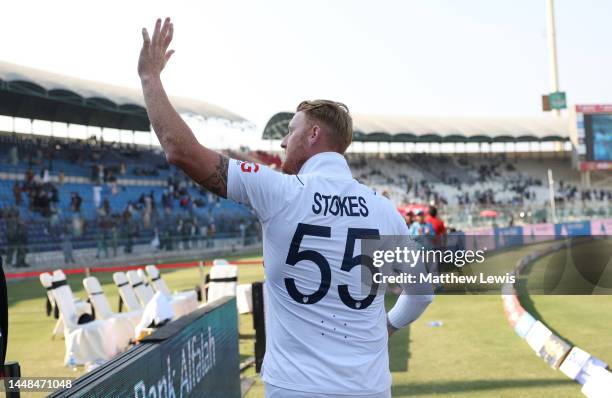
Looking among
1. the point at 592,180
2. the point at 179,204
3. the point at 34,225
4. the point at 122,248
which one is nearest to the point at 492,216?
the point at 179,204

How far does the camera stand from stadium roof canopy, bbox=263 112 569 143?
60406mm

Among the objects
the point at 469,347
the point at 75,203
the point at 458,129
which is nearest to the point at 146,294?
the point at 469,347

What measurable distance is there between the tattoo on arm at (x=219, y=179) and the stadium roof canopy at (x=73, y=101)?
31.5 metres

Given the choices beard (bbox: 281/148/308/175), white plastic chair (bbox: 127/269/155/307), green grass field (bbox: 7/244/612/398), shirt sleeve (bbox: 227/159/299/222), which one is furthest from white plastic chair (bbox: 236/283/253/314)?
shirt sleeve (bbox: 227/159/299/222)

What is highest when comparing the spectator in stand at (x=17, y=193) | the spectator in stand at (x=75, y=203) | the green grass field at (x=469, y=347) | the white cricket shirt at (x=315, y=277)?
the spectator in stand at (x=17, y=193)

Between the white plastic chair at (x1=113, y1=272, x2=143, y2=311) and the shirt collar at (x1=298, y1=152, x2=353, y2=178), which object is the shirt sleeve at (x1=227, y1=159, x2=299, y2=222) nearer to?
the shirt collar at (x1=298, y1=152, x2=353, y2=178)

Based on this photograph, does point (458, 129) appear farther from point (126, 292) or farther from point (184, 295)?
point (126, 292)

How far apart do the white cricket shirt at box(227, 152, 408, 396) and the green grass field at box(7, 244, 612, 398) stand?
1.94 metres

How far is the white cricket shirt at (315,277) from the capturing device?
7.29 feet

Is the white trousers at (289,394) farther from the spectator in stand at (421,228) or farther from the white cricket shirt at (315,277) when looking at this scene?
the spectator in stand at (421,228)

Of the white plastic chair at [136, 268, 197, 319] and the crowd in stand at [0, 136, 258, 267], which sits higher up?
the crowd in stand at [0, 136, 258, 267]

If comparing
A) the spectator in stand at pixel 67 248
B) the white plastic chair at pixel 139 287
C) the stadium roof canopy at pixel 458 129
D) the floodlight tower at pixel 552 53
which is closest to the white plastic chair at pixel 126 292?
the white plastic chair at pixel 139 287

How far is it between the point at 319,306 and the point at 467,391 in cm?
512

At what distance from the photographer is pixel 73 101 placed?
38.2m
